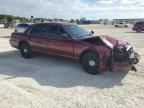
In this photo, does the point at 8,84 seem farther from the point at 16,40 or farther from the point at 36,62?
the point at 16,40

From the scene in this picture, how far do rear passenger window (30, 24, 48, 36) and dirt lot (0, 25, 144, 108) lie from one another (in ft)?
4.17

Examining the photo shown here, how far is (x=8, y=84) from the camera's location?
6.61 meters

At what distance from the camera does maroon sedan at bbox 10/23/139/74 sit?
24.3 feet

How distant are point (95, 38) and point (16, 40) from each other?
4.34 meters

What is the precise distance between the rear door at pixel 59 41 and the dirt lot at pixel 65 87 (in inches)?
21.2

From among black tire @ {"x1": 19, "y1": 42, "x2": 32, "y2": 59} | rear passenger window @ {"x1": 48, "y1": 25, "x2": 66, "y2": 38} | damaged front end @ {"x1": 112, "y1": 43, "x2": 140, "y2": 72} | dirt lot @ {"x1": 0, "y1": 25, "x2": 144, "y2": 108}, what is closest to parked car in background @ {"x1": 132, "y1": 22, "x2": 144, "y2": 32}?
dirt lot @ {"x1": 0, "y1": 25, "x2": 144, "y2": 108}

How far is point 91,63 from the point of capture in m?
7.73

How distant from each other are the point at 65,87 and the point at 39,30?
4.05 metres

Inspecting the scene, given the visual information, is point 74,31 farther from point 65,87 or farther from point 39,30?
point 65,87

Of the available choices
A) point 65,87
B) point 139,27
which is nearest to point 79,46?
point 65,87

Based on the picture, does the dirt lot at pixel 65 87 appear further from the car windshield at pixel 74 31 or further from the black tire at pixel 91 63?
the car windshield at pixel 74 31

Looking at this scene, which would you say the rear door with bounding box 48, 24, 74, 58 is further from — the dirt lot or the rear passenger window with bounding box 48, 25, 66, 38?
the dirt lot


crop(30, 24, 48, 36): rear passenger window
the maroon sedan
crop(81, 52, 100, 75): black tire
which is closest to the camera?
the maroon sedan

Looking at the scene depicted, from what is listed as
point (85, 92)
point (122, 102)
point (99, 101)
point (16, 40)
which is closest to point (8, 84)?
point (85, 92)
